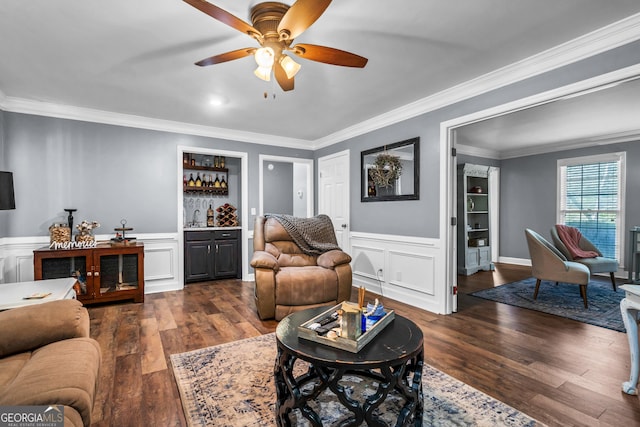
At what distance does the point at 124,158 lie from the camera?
4.12m

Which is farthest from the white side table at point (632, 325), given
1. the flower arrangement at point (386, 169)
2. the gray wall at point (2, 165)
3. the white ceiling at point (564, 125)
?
the gray wall at point (2, 165)

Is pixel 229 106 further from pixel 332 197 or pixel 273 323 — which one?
pixel 273 323

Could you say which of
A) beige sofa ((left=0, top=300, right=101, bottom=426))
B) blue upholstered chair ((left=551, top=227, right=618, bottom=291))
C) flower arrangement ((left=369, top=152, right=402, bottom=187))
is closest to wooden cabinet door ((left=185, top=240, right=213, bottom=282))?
flower arrangement ((left=369, top=152, right=402, bottom=187))

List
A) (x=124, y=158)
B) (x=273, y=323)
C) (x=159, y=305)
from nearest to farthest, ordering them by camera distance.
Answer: (x=273, y=323), (x=159, y=305), (x=124, y=158)

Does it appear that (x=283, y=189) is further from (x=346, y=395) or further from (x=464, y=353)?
(x=346, y=395)

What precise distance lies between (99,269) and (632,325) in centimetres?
478

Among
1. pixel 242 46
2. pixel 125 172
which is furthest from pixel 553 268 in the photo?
pixel 125 172

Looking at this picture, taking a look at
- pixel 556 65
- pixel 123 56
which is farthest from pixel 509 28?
pixel 123 56

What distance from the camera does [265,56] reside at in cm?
185

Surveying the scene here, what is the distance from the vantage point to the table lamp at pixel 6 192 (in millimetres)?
2135

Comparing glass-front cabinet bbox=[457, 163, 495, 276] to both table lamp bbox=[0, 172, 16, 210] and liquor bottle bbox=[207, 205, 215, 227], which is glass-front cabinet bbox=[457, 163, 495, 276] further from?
table lamp bbox=[0, 172, 16, 210]

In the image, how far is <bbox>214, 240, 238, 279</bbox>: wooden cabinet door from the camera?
491 cm

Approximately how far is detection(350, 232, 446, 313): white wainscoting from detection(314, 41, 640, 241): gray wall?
0.13 meters

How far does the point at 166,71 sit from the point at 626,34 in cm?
357
